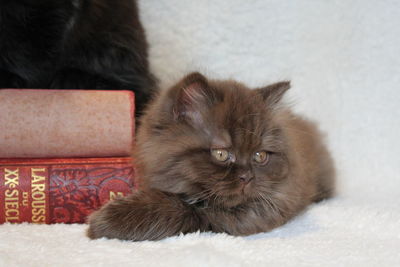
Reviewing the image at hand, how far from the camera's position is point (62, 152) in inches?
57.9

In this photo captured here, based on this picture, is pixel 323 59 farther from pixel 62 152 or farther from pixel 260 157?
pixel 62 152

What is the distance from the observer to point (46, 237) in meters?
1.23

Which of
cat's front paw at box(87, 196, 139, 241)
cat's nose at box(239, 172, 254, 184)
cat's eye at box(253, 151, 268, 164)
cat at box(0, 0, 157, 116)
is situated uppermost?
cat at box(0, 0, 157, 116)

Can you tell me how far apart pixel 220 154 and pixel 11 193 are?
0.67 metres

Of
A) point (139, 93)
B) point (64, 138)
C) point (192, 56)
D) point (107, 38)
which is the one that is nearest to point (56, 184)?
point (64, 138)

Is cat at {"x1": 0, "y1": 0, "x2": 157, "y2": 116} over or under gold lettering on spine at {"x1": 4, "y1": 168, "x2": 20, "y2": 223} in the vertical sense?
over

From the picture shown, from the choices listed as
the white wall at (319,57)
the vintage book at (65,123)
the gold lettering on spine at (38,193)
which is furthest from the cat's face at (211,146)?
the white wall at (319,57)

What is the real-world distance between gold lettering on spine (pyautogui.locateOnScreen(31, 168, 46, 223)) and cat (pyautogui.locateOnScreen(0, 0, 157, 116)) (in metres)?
0.41

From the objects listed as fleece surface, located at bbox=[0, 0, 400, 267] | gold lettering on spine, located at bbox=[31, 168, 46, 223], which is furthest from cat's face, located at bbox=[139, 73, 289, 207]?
fleece surface, located at bbox=[0, 0, 400, 267]

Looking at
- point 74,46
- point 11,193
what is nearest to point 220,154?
point 11,193

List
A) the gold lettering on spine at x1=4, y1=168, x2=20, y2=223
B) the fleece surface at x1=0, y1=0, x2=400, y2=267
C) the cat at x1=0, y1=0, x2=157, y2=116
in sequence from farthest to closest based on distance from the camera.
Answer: the fleece surface at x1=0, y1=0, x2=400, y2=267 → the cat at x1=0, y1=0, x2=157, y2=116 → the gold lettering on spine at x1=4, y1=168, x2=20, y2=223

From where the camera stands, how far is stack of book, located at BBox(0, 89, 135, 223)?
1.38 m

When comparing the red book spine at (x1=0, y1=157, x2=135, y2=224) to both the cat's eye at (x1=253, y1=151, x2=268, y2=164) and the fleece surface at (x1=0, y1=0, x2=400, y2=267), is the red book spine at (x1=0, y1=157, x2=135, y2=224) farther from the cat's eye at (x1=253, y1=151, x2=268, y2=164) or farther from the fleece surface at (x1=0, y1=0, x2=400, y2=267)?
the fleece surface at (x1=0, y1=0, x2=400, y2=267)

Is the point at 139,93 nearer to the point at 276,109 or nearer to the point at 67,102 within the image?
the point at 67,102
